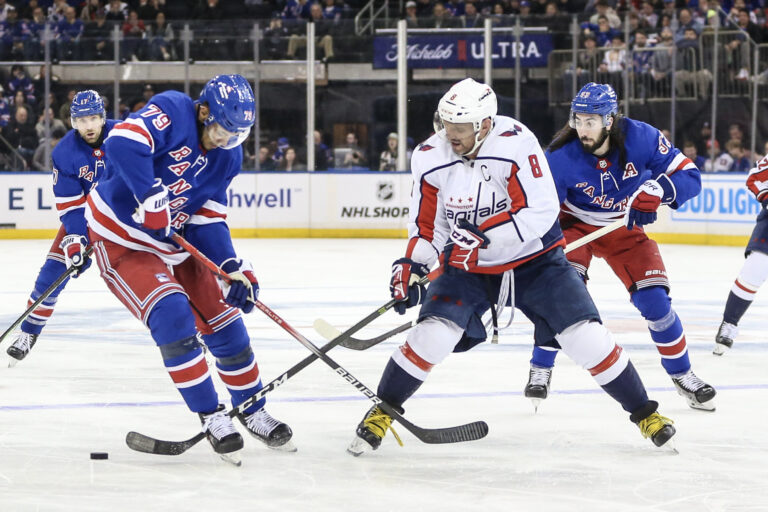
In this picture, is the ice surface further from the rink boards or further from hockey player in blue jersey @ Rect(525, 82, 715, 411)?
the rink boards

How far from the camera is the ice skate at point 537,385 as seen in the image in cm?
404

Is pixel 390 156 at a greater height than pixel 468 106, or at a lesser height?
lesser

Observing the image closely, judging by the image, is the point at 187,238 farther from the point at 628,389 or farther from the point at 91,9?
the point at 91,9

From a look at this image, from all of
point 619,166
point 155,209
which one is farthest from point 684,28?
point 155,209

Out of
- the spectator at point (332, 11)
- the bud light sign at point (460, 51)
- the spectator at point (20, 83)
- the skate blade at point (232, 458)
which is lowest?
the skate blade at point (232, 458)

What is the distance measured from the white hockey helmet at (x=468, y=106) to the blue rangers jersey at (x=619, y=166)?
91 centimetres

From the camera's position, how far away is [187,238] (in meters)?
3.48

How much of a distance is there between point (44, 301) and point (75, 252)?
24.9 inches

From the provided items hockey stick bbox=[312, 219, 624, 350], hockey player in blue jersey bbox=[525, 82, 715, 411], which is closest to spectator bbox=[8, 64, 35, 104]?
hockey stick bbox=[312, 219, 624, 350]

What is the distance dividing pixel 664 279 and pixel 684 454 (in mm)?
916

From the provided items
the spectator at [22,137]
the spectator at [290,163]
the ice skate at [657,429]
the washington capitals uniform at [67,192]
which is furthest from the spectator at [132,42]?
the ice skate at [657,429]

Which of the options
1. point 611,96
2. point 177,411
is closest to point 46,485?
point 177,411

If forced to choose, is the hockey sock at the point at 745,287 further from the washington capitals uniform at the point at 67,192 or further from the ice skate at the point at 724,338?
the washington capitals uniform at the point at 67,192

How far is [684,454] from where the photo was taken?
11.0ft
